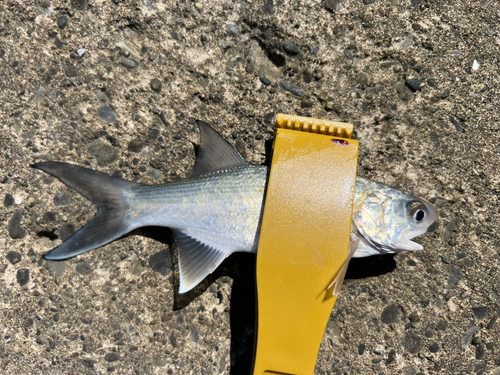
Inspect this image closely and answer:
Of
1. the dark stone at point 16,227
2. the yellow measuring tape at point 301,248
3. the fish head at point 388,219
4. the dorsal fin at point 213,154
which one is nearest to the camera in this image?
the yellow measuring tape at point 301,248

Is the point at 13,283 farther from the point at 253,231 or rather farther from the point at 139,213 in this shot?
the point at 253,231

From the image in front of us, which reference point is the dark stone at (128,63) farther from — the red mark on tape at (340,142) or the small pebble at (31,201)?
the red mark on tape at (340,142)

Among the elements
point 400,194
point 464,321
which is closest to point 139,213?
point 400,194

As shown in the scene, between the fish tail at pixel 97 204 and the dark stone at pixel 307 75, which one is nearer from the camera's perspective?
the fish tail at pixel 97 204

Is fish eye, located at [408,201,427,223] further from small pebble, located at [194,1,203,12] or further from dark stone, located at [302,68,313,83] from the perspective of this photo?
small pebble, located at [194,1,203,12]

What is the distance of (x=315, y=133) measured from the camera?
1980 millimetres

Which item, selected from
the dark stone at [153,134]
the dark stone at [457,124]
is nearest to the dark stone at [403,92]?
the dark stone at [457,124]

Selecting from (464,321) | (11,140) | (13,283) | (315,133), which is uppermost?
(315,133)

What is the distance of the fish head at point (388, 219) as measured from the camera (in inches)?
76.1

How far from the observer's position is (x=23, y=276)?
2.21 meters

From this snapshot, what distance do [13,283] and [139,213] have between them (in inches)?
36.7

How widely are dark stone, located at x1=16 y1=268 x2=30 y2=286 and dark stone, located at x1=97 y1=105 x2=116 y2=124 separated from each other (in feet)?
3.37

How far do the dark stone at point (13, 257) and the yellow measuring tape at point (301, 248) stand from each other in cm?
148

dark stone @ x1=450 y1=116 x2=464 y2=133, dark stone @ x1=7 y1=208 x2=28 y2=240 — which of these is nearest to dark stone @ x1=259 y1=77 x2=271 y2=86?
dark stone @ x1=450 y1=116 x2=464 y2=133
